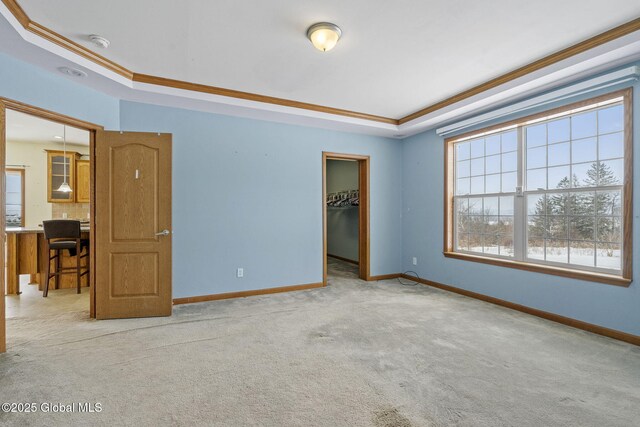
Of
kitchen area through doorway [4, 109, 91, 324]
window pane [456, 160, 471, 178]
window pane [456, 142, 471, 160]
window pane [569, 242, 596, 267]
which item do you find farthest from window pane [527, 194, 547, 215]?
kitchen area through doorway [4, 109, 91, 324]

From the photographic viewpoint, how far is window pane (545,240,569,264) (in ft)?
10.8

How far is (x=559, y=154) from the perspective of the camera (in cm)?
333

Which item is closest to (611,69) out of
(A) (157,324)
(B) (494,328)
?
(B) (494,328)

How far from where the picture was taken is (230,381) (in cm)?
214

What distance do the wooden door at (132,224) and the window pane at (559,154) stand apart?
14.1 ft

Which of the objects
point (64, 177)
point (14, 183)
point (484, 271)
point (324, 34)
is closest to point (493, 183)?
point (484, 271)

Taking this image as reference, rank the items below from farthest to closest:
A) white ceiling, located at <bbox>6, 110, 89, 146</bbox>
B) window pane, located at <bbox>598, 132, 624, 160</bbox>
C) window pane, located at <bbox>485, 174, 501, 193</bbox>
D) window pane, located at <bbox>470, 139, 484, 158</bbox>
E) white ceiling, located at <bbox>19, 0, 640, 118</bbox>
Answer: white ceiling, located at <bbox>6, 110, 89, 146</bbox> → window pane, located at <bbox>470, 139, 484, 158</bbox> → window pane, located at <bbox>485, 174, 501, 193</bbox> → window pane, located at <bbox>598, 132, 624, 160</bbox> → white ceiling, located at <bbox>19, 0, 640, 118</bbox>

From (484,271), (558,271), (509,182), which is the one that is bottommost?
(484,271)

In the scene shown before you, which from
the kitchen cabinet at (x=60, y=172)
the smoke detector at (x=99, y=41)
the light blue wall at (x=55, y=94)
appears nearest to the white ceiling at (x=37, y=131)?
the kitchen cabinet at (x=60, y=172)

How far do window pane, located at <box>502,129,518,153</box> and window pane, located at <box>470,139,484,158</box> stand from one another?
0.34m

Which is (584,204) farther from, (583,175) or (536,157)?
A: (536,157)

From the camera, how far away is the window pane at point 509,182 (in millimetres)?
3812

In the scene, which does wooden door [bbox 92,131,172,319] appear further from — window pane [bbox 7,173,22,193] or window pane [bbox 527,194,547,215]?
window pane [bbox 7,173,22,193]

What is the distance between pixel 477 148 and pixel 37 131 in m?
7.51
